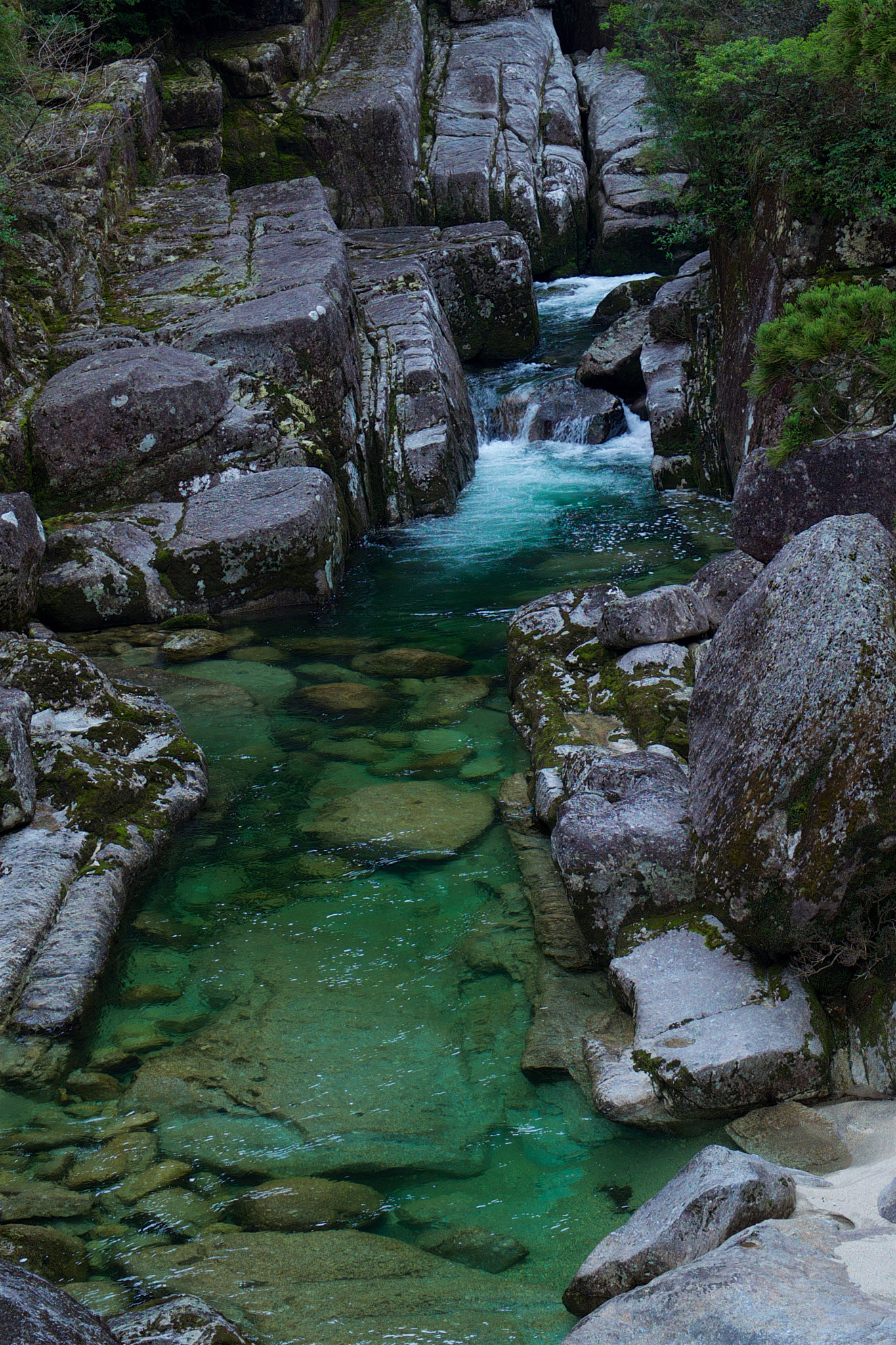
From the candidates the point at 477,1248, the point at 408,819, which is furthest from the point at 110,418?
the point at 477,1248

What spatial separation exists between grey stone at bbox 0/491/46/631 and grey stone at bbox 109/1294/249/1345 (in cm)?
634

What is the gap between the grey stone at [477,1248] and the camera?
3.26m

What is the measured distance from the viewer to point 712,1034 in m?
3.87

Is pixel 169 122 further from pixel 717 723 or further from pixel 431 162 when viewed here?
pixel 717 723

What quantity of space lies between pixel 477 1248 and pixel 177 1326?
0.99 metres

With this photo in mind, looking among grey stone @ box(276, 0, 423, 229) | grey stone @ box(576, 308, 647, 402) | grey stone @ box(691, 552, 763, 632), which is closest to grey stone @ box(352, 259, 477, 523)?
grey stone @ box(576, 308, 647, 402)

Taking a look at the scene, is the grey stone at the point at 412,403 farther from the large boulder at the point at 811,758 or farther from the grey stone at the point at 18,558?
the large boulder at the point at 811,758

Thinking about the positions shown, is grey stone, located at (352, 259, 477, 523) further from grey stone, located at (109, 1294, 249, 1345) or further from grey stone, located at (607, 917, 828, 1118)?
grey stone, located at (109, 1294, 249, 1345)

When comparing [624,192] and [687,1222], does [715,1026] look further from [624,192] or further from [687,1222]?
[624,192]

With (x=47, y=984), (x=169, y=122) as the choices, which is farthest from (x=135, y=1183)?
(x=169, y=122)

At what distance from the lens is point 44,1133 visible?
12.7ft

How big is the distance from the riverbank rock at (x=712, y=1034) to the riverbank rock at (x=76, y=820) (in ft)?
7.86

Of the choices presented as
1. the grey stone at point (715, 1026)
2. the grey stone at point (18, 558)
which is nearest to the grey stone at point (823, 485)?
the grey stone at point (715, 1026)

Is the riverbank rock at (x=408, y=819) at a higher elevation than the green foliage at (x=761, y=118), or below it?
below
